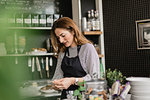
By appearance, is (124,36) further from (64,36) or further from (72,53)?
(64,36)

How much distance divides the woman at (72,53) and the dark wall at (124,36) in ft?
6.50

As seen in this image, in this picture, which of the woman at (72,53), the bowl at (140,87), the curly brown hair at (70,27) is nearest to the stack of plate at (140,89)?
the bowl at (140,87)

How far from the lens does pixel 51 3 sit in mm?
4191

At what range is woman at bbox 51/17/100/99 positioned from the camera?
2.02 m

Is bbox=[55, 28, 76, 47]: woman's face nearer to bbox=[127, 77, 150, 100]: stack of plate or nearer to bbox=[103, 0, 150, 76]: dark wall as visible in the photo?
bbox=[127, 77, 150, 100]: stack of plate

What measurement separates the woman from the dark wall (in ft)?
6.50

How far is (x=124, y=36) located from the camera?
13.0 ft

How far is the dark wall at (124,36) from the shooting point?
12.2ft

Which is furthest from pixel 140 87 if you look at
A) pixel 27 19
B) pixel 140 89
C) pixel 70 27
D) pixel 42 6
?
pixel 42 6

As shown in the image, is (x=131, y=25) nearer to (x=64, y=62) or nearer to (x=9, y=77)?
(x=64, y=62)

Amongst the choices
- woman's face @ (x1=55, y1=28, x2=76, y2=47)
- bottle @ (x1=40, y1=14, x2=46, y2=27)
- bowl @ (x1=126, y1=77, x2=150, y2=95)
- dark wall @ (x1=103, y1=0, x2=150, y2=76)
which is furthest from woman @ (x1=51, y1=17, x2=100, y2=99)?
dark wall @ (x1=103, y1=0, x2=150, y2=76)

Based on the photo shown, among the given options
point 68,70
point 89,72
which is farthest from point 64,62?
point 89,72

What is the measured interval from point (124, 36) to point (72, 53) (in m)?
2.06

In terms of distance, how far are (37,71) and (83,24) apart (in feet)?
4.38
